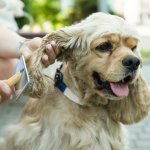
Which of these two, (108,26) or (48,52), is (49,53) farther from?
(108,26)

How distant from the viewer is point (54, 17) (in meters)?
22.8

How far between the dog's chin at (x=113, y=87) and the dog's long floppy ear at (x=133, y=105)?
0.66ft

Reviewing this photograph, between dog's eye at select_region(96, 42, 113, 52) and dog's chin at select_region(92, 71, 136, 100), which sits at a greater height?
dog's eye at select_region(96, 42, 113, 52)

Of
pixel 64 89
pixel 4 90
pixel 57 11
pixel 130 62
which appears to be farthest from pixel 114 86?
pixel 57 11

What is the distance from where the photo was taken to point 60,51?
440 centimetres

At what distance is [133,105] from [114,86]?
41 cm

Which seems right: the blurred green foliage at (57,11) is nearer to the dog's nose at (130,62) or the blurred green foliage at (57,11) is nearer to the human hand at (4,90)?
the dog's nose at (130,62)

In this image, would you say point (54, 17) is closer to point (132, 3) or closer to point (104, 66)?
point (132, 3)

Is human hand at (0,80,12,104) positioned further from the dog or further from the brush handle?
the dog

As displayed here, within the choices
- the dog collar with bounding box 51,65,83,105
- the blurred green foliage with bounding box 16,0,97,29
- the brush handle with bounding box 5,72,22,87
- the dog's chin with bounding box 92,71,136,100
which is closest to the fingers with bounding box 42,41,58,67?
the dog collar with bounding box 51,65,83,105

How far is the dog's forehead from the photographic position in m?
4.22

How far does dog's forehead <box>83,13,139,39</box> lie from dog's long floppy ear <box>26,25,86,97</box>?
0.11 meters

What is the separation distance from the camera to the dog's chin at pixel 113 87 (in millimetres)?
4242

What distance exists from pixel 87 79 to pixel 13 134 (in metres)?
0.63
